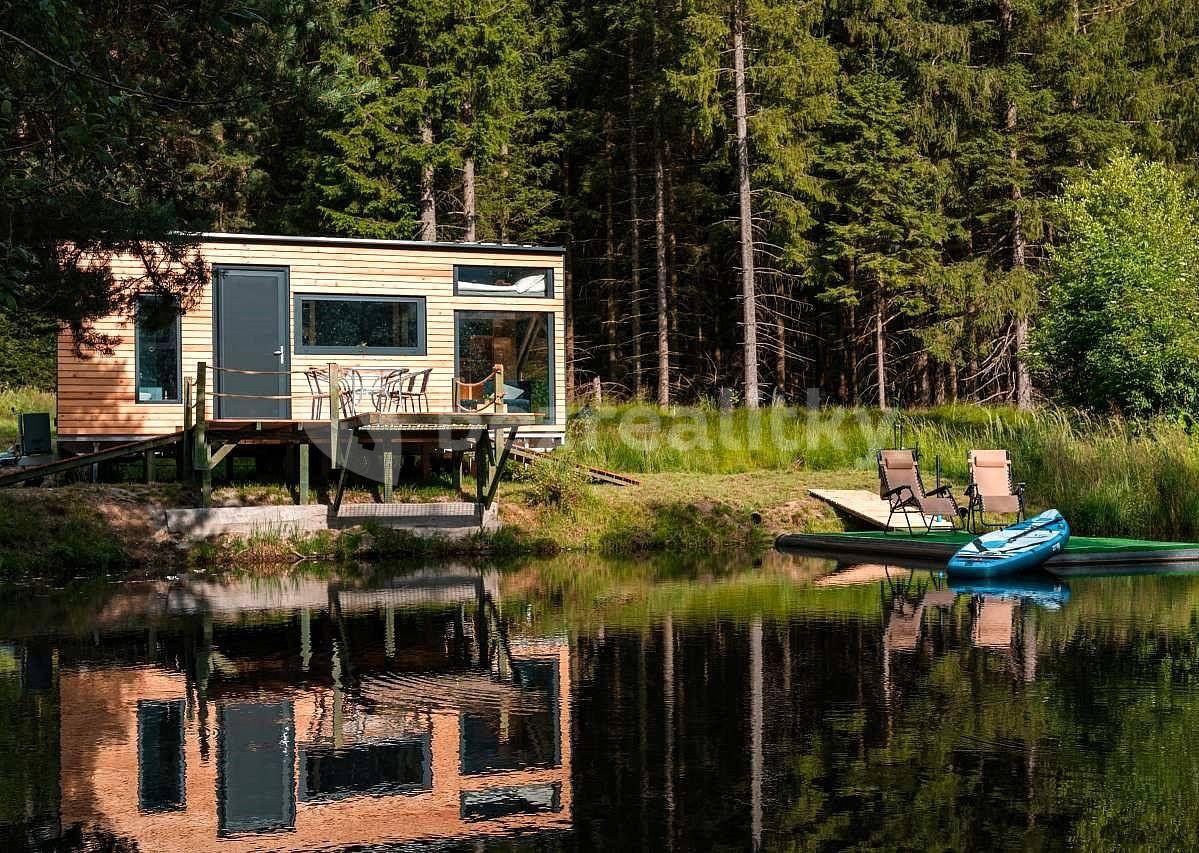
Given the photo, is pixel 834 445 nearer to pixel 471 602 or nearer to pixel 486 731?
pixel 471 602

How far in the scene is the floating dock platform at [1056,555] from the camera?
15.5 meters

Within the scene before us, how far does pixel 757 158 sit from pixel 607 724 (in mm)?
27526

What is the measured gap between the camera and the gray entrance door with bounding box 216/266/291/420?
19.9m

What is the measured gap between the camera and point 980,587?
13.9m

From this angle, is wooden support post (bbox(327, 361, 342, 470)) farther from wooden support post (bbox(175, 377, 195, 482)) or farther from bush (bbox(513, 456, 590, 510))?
bush (bbox(513, 456, 590, 510))

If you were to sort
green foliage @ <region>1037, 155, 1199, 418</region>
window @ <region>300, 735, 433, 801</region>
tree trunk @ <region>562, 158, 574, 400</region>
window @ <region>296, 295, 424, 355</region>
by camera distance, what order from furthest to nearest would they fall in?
tree trunk @ <region>562, 158, 574, 400</region>
green foliage @ <region>1037, 155, 1199, 418</region>
window @ <region>296, 295, 424, 355</region>
window @ <region>300, 735, 433, 801</region>

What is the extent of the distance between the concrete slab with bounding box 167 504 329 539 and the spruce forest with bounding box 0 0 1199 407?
845 centimetres

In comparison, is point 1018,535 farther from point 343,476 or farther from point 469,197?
point 469,197

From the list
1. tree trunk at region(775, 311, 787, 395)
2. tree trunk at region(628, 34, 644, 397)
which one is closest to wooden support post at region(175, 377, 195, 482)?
tree trunk at region(628, 34, 644, 397)

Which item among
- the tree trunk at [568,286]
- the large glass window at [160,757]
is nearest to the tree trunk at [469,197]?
the tree trunk at [568,286]

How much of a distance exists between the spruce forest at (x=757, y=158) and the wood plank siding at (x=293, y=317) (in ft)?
14.9

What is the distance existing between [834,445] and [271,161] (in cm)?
1996

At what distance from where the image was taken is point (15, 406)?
3206 cm

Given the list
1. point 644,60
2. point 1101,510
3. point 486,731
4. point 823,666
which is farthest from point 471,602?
point 644,60
